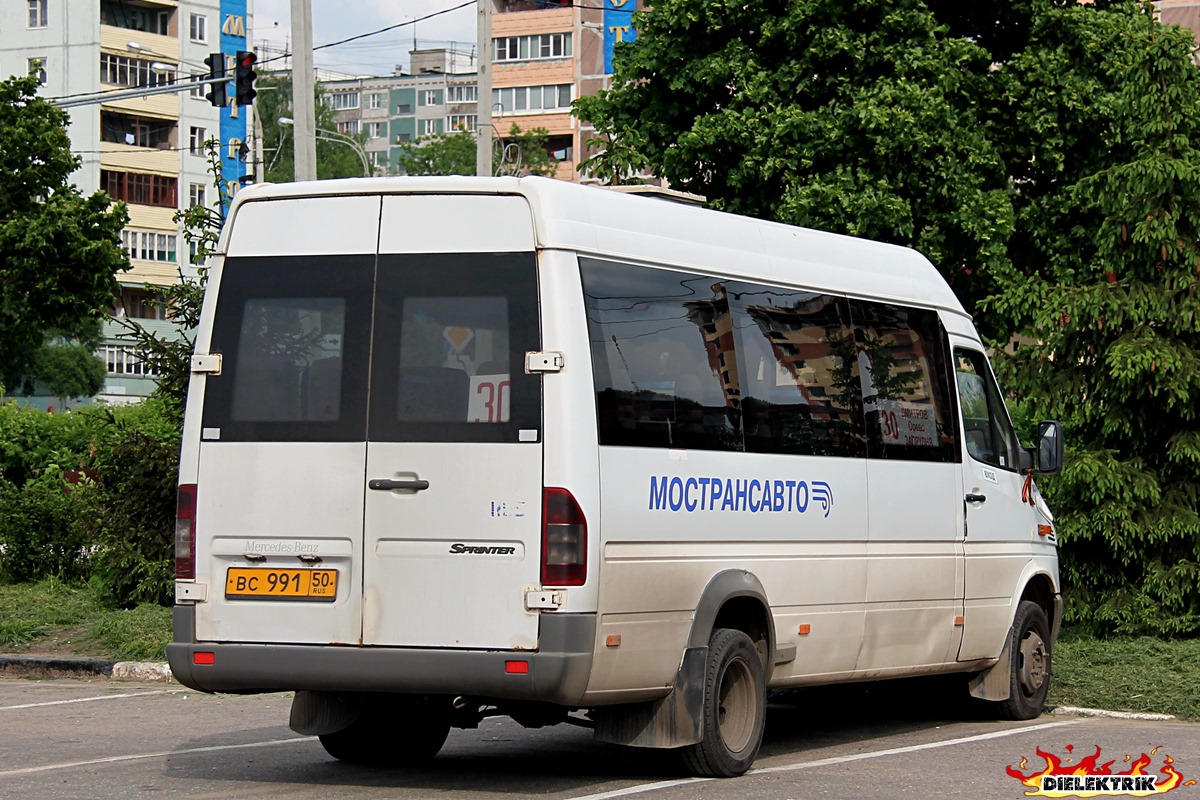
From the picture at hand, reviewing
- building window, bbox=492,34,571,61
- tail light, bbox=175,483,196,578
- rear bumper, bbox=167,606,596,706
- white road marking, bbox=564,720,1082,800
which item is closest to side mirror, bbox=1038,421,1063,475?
white road marking, bbox=564,720,1082,800

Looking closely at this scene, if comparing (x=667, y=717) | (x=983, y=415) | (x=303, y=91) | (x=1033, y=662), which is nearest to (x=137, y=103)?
(x=303, y=91)

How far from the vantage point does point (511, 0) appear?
100188 millimetres

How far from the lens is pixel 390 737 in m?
10.3

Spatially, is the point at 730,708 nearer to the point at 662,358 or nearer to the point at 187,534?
the point at 662,358

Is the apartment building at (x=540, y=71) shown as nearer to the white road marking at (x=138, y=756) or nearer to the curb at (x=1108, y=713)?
the curb at (x=1108, y=713)

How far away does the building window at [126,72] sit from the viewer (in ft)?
309

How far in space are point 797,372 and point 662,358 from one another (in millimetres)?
1375

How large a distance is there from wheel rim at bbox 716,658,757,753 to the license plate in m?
2.08

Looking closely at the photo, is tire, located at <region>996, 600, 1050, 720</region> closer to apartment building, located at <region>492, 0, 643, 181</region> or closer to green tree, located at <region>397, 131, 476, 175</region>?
apartment building, located at <region>492, 0, 643, 181</region>

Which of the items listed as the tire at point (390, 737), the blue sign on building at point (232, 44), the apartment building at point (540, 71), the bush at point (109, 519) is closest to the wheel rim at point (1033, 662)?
the tire at point (390, 737)

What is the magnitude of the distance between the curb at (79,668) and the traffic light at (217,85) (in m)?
12.7

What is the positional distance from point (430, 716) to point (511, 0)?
304ft

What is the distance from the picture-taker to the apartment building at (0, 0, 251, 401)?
93.9m

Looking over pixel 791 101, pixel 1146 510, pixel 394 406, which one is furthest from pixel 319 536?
pixel 791 101
